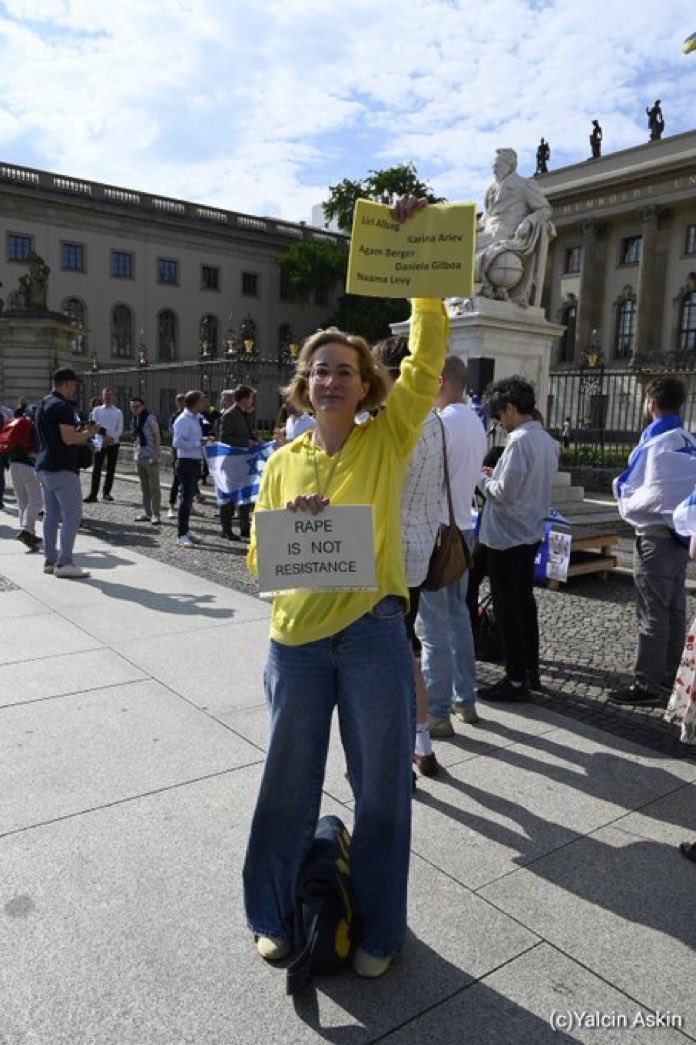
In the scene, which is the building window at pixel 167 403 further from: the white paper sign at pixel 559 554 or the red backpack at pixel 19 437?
the white paper sign at pixel 559 554

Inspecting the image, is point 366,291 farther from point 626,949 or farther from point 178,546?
point 178,546

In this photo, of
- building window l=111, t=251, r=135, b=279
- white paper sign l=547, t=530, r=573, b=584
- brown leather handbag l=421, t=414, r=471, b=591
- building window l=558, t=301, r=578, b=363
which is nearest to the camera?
brown leather handbag l=421, t=414, r=471, b=591

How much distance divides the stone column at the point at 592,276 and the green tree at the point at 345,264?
9750 mm

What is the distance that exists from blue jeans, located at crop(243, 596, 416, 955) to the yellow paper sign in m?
1.01

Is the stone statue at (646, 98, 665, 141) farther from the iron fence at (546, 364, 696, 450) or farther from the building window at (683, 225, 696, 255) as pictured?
the iron fence at (546, 364, 696, 450)

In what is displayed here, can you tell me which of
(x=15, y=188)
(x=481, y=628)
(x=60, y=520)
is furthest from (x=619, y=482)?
(x=15, y=188)

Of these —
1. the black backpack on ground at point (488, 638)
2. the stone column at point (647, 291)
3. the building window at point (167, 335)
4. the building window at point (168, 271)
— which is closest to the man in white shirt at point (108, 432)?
the black backpack on ground at point (488, 638)

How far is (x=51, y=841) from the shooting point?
10.0 ft

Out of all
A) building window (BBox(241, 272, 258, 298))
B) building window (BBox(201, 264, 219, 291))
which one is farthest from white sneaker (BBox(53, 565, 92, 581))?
building window (BBox(241, 272, 258, 298))

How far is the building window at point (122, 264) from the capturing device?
162 ft

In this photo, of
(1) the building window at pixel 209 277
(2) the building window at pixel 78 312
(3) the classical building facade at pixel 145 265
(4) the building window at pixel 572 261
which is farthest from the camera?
(1) the building window at pixel 209 277

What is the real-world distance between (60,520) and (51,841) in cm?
573

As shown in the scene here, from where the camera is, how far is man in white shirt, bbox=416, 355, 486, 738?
4.07 metres

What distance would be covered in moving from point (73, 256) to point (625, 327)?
33704 mm
